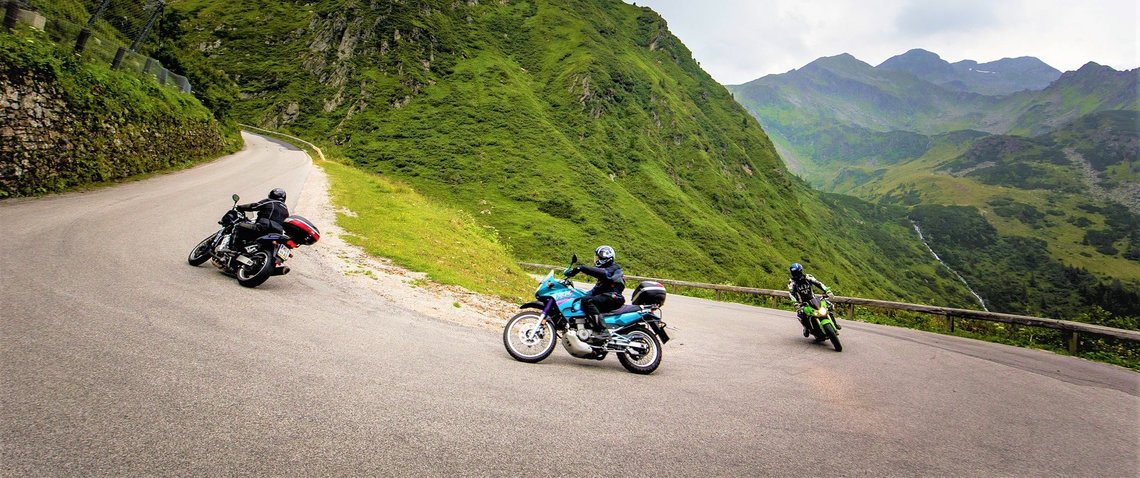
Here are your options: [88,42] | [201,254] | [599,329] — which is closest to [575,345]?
[599,329]

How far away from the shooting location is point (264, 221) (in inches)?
372

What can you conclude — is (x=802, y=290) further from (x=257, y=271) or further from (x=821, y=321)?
(x=257, y=271)

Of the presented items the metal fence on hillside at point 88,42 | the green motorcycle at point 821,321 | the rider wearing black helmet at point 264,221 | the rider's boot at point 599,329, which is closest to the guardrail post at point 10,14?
the metal fence on hillside at point 88,42

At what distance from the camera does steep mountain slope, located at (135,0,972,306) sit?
245ft

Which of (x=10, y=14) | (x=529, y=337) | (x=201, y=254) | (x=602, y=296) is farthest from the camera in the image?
(x=10, y=14)

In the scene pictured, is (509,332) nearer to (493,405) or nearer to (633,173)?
(493,405)

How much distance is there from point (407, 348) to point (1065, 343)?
17958 millimetres

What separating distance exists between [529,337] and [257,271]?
5.68 meters

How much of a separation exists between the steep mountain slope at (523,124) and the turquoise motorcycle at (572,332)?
4952 centimetres

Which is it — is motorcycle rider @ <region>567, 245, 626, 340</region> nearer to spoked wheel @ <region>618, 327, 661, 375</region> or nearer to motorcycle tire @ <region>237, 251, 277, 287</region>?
spoked wheel @ <region>618, 327, 661, 375</region>

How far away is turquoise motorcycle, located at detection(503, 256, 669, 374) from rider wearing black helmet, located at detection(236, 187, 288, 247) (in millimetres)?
5426

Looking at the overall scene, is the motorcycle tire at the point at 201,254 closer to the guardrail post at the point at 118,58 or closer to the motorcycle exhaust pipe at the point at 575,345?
the motorcycle exhaust pipe at the point at 575,345

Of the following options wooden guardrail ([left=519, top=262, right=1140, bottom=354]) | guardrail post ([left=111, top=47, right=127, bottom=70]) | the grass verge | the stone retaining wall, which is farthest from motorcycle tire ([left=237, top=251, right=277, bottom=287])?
guardrail post ([left=111, top=47, right=127, bottom=70])

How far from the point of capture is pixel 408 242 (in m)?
16.9
